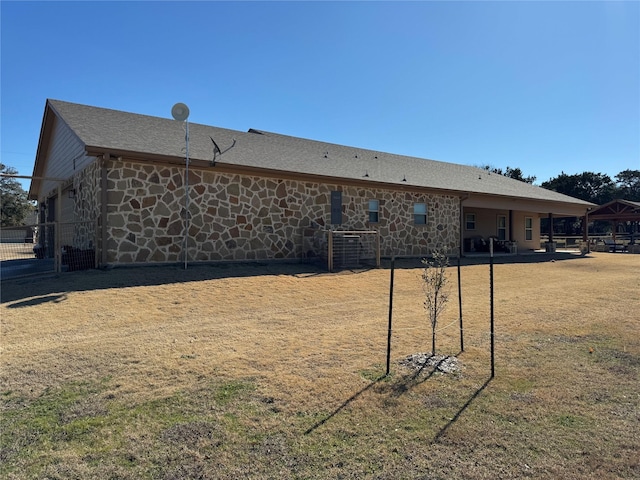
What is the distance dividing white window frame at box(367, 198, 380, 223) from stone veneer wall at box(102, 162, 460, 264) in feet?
0.63

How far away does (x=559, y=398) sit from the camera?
378cm

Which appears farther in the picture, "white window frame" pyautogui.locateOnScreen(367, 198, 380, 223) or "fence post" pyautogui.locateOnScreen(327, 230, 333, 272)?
"white window frame" pyautogui.locateOnScreen(367, 198, 380, 223)

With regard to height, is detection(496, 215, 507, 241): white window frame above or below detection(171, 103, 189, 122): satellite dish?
below

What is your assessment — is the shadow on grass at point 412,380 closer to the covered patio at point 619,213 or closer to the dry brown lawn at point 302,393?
the dry brown lawn at point 302,393

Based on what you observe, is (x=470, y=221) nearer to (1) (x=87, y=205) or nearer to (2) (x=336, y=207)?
(2) (x=336, y=207)

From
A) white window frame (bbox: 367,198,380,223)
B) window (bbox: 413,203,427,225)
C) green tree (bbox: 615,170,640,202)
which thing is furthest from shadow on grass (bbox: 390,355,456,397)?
green tree (bbox: 615,170,640,202)

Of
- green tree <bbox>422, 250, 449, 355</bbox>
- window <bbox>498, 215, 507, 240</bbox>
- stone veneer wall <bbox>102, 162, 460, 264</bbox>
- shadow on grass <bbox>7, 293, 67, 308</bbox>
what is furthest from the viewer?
window <bbox>498, 215, 507, 240</bbox>

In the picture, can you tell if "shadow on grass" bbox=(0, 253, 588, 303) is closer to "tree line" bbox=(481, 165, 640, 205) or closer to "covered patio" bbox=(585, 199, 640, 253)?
"covered patio" bbox=(585, 199, 640, 253)

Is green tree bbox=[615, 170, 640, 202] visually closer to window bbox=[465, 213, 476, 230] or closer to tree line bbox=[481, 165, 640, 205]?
tree line bbox=[481, 165, 640, 205]

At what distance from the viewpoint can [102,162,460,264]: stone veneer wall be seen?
36.7ft

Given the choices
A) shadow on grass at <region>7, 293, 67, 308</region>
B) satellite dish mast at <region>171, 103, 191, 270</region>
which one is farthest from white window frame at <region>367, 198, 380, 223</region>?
shadow on grass at <region>7, 293, 67, 308</region>

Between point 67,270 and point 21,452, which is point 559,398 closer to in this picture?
point 21,452

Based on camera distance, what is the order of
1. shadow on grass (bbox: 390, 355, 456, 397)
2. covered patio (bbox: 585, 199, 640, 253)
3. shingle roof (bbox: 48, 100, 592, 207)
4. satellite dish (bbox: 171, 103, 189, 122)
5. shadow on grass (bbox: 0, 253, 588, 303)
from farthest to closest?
covered patio (bbox: 585, 199, 640, 253) → shingle roof (bbox: 48, 100, 592, 207) → satellite dish (bbox: 171, 103, 189, 122) → shadow on grass (bbox: 0, 253, 588, 303) → shadow on grass (bbox: 390, 355, 456, 397)

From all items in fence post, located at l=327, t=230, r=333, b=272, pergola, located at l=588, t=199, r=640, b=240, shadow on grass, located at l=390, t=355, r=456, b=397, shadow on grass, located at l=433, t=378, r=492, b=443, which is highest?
pergola, located at l=588, t=199, r=640, b=240
